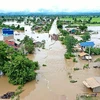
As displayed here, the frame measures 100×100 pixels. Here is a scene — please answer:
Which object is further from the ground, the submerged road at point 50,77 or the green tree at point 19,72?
the green tree at point 19,72

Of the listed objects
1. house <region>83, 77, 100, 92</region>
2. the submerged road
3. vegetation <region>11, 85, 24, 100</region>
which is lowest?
vegetation <region>11, 85, 24, 100</region>

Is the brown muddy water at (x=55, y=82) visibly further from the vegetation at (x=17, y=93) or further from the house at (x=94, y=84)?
the house at (x=94, y=84)

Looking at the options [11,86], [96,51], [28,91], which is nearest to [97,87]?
[28,91]

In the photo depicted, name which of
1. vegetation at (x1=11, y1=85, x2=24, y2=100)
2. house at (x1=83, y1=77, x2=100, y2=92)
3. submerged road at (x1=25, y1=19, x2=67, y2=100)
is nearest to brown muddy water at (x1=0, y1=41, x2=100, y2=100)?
submerged road at (x1=25, y1=19, x2=67, y2=100)

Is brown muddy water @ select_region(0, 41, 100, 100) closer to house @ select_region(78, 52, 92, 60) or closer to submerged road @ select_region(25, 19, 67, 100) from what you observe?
submerged road @ select_region(25, 19, 67, 100)

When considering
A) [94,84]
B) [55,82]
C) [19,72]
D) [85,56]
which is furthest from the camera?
[85,56]

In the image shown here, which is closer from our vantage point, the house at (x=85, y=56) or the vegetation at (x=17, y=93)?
the vegetation at (x=17, y=93)

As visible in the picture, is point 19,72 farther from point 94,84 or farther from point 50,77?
point 94,84

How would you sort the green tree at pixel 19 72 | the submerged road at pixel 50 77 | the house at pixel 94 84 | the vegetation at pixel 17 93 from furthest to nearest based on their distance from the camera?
the green tree at pixel 19 72, the submerged road at pixel 50 77, the house at pixel 94 84, the vegetation at pixel 17 93

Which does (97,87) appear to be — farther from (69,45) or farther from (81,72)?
(69,45)

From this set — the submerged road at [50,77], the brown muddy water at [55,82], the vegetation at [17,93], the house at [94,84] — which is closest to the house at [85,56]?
the brown muddy water at [55,82]

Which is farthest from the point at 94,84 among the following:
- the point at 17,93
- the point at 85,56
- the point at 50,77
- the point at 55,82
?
the point at 85,56
